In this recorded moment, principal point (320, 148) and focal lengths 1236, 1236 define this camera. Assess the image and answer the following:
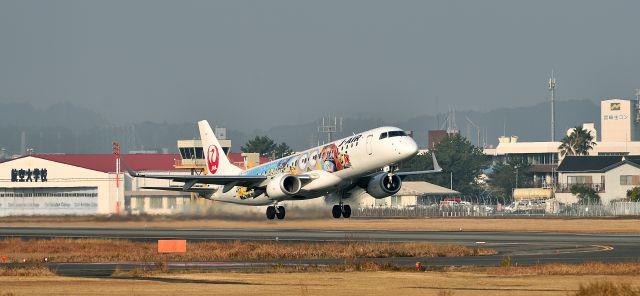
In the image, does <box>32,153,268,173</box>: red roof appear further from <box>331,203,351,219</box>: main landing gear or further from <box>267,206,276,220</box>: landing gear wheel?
<box>331,203,351,219</box>: main landing gear

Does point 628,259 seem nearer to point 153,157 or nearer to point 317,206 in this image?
point 317,206

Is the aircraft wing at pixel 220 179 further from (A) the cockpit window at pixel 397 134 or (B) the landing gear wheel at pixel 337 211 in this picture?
(A) the cockpit window at pixel 397 134

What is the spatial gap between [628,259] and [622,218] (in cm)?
5892

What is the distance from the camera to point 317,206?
92875mm

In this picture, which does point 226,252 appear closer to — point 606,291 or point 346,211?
point 346,211

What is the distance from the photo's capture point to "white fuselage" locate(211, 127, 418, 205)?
7488cm

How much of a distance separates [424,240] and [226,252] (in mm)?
17387

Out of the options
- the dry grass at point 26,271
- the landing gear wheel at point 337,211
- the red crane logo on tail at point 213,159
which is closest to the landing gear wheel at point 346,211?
the landing gear wheel at point 337,211

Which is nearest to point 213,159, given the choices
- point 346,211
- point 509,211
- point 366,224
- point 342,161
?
point 366,224

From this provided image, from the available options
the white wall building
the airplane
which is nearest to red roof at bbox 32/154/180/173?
the white wall building

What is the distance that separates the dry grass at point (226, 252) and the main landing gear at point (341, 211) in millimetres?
15587

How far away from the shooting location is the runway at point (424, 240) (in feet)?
186

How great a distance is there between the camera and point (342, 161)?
78000 mm

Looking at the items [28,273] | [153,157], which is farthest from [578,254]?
[153,157]
